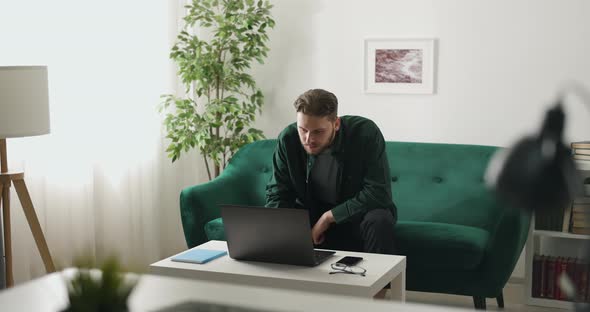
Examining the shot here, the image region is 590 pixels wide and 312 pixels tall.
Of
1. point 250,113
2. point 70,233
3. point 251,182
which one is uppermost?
point 250,113

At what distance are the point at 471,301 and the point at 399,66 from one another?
56.9 inches

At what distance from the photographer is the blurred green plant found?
3.92 feet

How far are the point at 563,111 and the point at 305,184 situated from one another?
279 cm

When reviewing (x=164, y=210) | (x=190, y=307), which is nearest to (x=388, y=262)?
(x=190, y=307)

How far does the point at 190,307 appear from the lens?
1.44 m

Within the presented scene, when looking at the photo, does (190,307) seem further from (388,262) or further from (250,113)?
(250,113)

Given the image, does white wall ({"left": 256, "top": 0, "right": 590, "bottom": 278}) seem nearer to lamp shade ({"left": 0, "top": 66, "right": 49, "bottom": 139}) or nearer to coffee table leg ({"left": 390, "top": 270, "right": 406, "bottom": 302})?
coffee table leg ({"left": 390, "top": 270, "right": 406, "bottom": 302})

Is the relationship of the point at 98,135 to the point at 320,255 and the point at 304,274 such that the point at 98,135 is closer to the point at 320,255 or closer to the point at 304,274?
the point at 320,255

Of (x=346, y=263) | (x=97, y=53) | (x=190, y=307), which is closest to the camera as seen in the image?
(x=190, y=307)

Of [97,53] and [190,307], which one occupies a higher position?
[97,53]

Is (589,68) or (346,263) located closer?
(346,263)

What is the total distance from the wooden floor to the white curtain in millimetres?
1518

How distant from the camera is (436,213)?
166 inches

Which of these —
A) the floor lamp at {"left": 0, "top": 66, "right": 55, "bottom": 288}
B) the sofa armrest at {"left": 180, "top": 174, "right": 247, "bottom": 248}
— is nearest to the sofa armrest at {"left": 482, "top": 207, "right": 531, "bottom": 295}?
the sofa armrest at {"left": 180, "top": 174, "right": 247, "bottom": 248}
